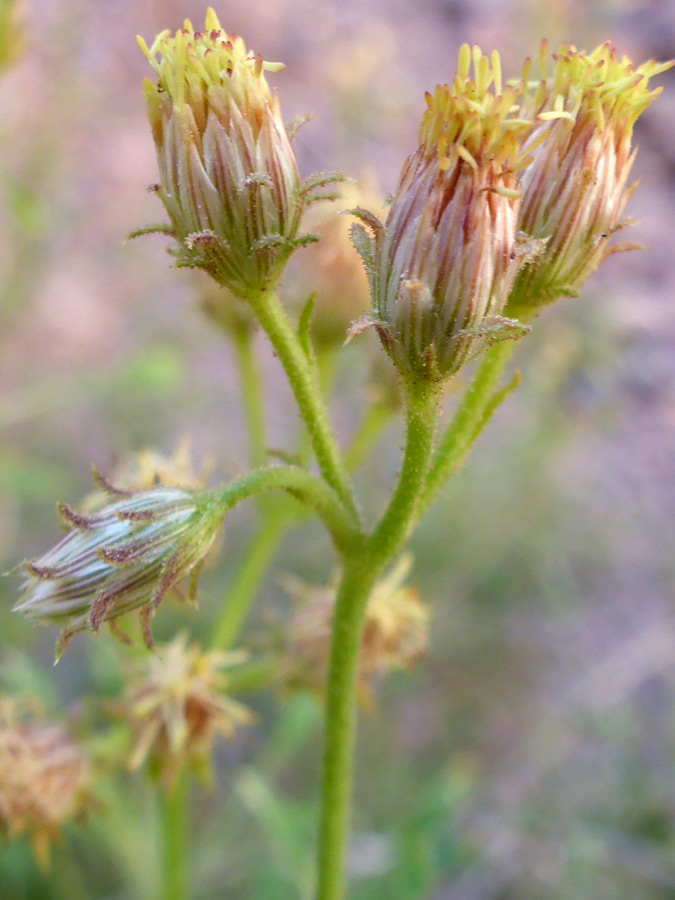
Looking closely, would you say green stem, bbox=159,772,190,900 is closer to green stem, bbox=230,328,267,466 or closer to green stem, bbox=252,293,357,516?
green stem, bbox=230,328,267,466

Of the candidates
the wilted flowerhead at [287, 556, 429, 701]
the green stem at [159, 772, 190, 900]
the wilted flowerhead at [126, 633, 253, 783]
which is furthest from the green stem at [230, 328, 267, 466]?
the green stem at [159, 772, 190, 900]

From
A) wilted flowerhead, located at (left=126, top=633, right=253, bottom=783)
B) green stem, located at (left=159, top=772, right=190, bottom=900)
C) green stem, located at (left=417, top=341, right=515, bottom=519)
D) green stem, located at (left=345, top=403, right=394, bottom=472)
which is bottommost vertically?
green stem, located at (left=159, top=772, right=190, bottom=900)

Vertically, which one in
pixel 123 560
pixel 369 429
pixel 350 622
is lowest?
pixel 350 622

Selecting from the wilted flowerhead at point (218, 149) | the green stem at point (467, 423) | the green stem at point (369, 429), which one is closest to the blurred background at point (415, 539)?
the green stem at point (369, 429)

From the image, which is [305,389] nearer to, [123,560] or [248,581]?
[123,560]

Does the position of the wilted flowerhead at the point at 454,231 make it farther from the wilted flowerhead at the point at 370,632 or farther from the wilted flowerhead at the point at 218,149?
the wilted flowerhead at the point at 370,632

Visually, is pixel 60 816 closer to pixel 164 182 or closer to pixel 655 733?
pixel 164 182

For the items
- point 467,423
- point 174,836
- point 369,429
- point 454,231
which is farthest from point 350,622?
point 174,836

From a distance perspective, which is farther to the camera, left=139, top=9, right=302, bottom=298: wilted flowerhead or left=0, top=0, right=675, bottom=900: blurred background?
left=0, top=0, right=675, bottom=900: blurred background
